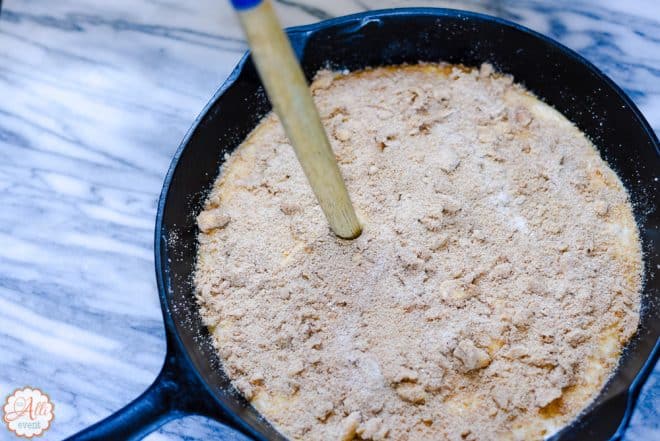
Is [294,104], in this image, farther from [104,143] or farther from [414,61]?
[104,143]

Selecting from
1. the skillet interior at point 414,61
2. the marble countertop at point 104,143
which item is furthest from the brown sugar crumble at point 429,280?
the marble countertop at point 104,143

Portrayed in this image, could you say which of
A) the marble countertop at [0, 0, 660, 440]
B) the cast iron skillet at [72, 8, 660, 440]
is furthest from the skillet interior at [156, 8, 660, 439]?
the marble countertop at [0, 0, 660, 440]

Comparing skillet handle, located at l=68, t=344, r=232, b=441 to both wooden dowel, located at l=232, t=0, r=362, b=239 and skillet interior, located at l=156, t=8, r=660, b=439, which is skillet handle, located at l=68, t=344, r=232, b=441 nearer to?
skillet interior, located at l=156, t=8, r=660, b=439

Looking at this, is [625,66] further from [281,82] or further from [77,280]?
[77,280]

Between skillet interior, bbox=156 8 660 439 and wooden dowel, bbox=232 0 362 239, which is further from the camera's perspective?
skillet interior, bbox=156 8 660 439

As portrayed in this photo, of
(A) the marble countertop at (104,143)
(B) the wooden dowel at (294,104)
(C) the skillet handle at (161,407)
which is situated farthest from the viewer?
(A) the marble countertop at (104,143)

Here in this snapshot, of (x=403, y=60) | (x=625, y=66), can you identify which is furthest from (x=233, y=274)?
(x=625, y=66)

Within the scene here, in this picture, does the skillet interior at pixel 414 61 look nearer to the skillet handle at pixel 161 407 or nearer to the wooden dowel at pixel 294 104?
the skillet handle at pixel 161 407
